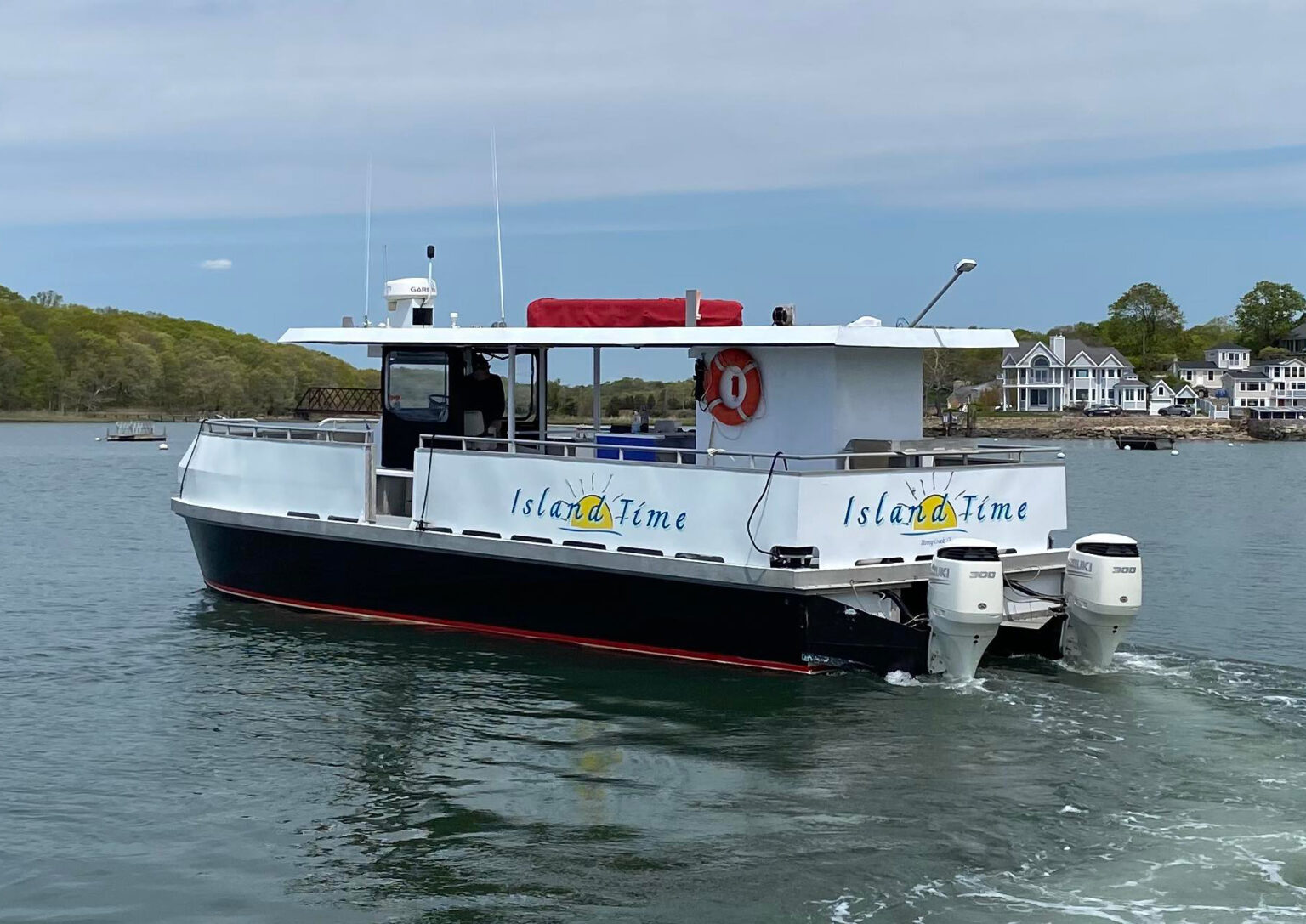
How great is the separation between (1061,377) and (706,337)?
13272 cm

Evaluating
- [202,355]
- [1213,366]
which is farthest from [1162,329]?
[202,355]

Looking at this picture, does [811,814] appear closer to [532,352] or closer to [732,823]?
[732,823]

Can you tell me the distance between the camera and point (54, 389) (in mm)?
140125

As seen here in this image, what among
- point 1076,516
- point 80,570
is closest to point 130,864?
point 80,570

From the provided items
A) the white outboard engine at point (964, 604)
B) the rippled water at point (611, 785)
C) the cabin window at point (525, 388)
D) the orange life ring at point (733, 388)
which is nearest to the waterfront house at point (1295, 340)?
the rippled water at point (611, 785)

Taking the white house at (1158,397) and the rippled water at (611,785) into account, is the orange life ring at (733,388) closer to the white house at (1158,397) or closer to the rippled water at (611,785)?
the rippled water at (611,785)

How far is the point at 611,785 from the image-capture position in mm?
10047

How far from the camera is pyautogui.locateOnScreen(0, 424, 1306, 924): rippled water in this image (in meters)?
8.11

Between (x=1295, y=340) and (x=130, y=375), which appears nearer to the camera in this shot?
(x=130, y=375)

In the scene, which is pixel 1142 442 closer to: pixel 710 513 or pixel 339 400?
pixel 339 400

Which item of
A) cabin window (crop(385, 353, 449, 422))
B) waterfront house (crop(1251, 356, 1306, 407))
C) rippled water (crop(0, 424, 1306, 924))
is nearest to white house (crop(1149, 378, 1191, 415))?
waterfront house (crop(1251, 356, 1306, 407))


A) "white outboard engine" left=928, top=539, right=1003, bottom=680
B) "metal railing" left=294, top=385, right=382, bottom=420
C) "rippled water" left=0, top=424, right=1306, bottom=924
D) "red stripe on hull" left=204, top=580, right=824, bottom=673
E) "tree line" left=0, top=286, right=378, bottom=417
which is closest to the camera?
"rippled water" left=0, top=424, right=1306, bottom=924

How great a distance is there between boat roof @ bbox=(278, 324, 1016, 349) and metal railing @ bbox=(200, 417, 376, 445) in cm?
105

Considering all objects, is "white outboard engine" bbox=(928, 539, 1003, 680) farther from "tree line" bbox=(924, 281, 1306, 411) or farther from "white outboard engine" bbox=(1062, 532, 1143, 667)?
"tree line" bbox=(924, 281, 1306, 411)
